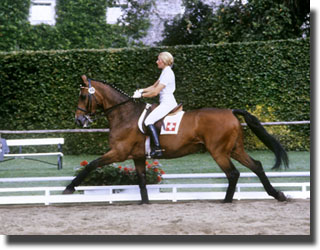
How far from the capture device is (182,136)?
5105 mm

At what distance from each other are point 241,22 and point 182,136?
3.13m

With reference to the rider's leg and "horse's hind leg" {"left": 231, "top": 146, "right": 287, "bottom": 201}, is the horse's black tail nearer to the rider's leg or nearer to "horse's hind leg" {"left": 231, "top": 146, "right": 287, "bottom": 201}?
"horse's hind leg" {"left": 231, "top": 146, "right": 287, "bottom": 201}

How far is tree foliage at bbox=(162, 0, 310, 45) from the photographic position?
624 cm

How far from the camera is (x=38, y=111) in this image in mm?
7320

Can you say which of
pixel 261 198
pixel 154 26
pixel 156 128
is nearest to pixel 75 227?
pixel 156 128

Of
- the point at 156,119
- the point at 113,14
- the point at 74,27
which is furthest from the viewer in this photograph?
the point at 74,27

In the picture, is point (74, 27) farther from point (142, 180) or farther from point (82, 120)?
point (142, 180)

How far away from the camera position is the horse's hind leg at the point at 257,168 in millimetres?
4984

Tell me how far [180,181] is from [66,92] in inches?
110

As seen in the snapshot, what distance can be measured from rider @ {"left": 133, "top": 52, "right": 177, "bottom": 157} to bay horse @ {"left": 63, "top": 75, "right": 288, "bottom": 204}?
4.4 inches

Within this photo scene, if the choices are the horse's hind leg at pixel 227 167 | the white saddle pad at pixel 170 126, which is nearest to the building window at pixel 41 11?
the white saddle pad at pixel 170 126

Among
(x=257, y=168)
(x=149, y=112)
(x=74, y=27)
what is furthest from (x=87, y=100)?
(x=74, y=27)

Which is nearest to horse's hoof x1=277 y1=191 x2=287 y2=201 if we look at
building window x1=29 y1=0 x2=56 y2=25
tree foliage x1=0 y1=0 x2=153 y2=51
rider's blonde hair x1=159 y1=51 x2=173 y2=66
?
rider's blonde hair x1=159 y1=51 x2=173 y2=66

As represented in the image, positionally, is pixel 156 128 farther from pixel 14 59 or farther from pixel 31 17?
pixel 14 59
